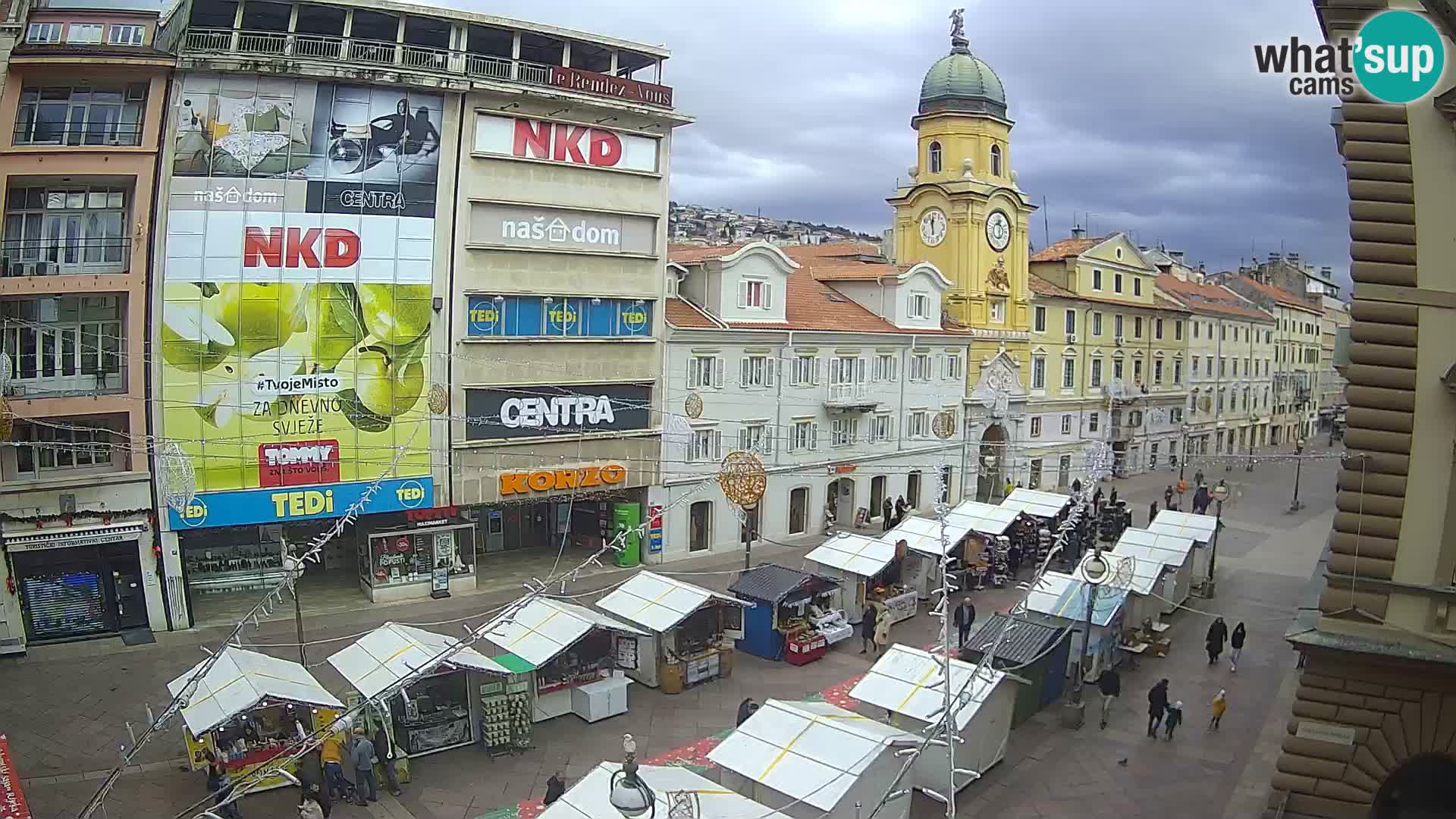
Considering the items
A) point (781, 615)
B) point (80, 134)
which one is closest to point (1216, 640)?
point (781, 615)

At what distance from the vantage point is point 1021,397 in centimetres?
4878

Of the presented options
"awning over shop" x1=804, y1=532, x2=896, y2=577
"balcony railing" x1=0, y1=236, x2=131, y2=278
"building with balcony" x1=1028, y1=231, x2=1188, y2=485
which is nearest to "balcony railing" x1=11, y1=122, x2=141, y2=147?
"balcony railing" x1=0, y1=236, x2=131, y2=278

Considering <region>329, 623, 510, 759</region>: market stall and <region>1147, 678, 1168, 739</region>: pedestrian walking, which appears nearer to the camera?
<region>329, 623, 510, 759</region>: market stall

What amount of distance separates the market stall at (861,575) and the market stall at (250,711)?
13746 mm

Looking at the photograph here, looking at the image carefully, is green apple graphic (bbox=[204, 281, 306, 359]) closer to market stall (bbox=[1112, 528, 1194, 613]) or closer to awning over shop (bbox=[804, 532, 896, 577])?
awning over shop (bbox=[804, 532, 896, 577])

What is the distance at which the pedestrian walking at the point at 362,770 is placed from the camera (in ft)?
57.3

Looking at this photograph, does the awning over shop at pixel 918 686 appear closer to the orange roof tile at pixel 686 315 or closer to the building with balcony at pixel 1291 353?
the orange roof tile at pixel 686 315

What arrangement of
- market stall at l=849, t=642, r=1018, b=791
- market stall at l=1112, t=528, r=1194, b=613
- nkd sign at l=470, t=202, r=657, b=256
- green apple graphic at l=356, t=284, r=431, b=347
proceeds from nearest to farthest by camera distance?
market stall at l=849, t=642, r=1018, b=791, market stall at l=1112, t=528, r=1194, b=613, green apple graphic at l=356, t=284, r=431, b=347, nkd sign at l=470, t=202, r=657, b=256

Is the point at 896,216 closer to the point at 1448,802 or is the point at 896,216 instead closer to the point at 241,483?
the point at 241,483

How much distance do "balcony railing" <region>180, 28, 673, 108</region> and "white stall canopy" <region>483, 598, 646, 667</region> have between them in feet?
53.0

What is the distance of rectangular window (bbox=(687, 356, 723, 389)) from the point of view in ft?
115

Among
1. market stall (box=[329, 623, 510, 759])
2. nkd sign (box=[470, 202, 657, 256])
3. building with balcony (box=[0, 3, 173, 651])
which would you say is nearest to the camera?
market stall (box=[329, 623, 510, 759])

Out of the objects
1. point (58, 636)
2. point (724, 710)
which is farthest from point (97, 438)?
point (724, 710)

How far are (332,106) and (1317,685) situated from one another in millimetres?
26666
